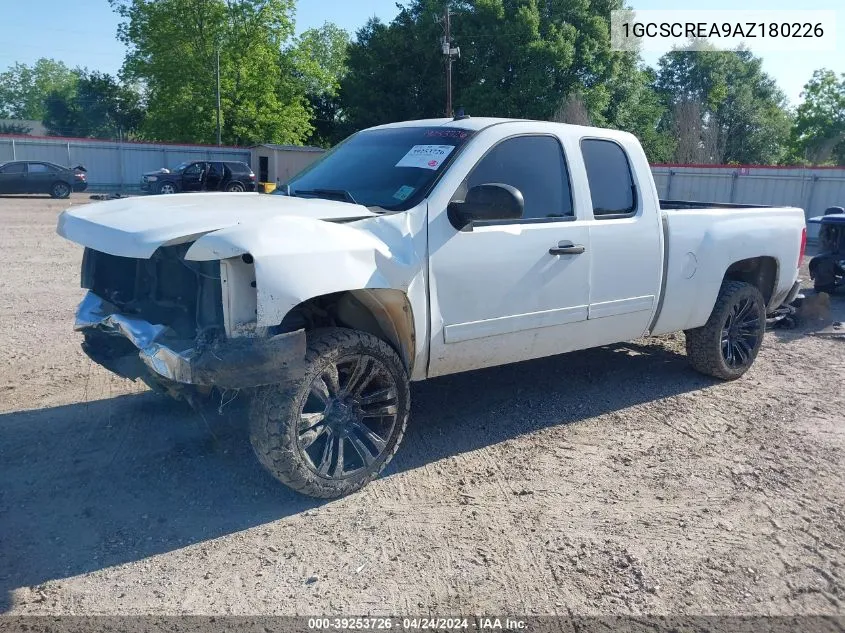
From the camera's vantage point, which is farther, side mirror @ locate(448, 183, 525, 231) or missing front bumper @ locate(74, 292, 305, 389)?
side mirror @ locate(448, 183, 525, 231)

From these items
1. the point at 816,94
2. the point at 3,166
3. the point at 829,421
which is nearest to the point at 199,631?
the point at 829,421

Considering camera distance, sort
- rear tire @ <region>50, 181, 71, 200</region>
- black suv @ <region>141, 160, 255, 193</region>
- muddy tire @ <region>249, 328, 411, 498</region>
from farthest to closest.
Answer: black suv @ <region>141, 160, 255, 193</region>, rear tire @ <region>50, 181, 71, 200</region>, muddy tire @ <region>249, 328, 411, 498</region>

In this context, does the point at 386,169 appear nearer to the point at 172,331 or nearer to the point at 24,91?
the point at 172,331

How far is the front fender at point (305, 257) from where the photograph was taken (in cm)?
331

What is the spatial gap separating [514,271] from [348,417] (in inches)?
53.3

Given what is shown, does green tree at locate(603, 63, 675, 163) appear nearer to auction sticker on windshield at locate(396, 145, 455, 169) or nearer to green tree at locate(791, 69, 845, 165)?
green tree at locate(791, 69, 845, 165)

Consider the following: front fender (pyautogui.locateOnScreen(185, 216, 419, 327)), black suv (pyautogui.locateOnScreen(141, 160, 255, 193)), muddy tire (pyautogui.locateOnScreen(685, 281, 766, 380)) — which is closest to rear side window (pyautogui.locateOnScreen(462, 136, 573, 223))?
front fender (pyautogui.locateOnScreen(185, 216, 419, 327))

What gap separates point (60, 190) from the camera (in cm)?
2856

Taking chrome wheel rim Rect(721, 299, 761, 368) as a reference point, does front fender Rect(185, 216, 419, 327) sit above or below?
above

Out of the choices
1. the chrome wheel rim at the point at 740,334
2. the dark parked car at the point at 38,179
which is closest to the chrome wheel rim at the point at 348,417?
the chrome wheel rim at the point at 740,334

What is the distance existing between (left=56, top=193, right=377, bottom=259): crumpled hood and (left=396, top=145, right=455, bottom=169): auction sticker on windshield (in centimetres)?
53

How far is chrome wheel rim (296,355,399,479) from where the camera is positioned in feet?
12.6

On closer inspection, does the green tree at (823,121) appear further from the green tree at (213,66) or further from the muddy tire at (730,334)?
the muddy tire at (730,334)

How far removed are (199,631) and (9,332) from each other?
5.18 metres
